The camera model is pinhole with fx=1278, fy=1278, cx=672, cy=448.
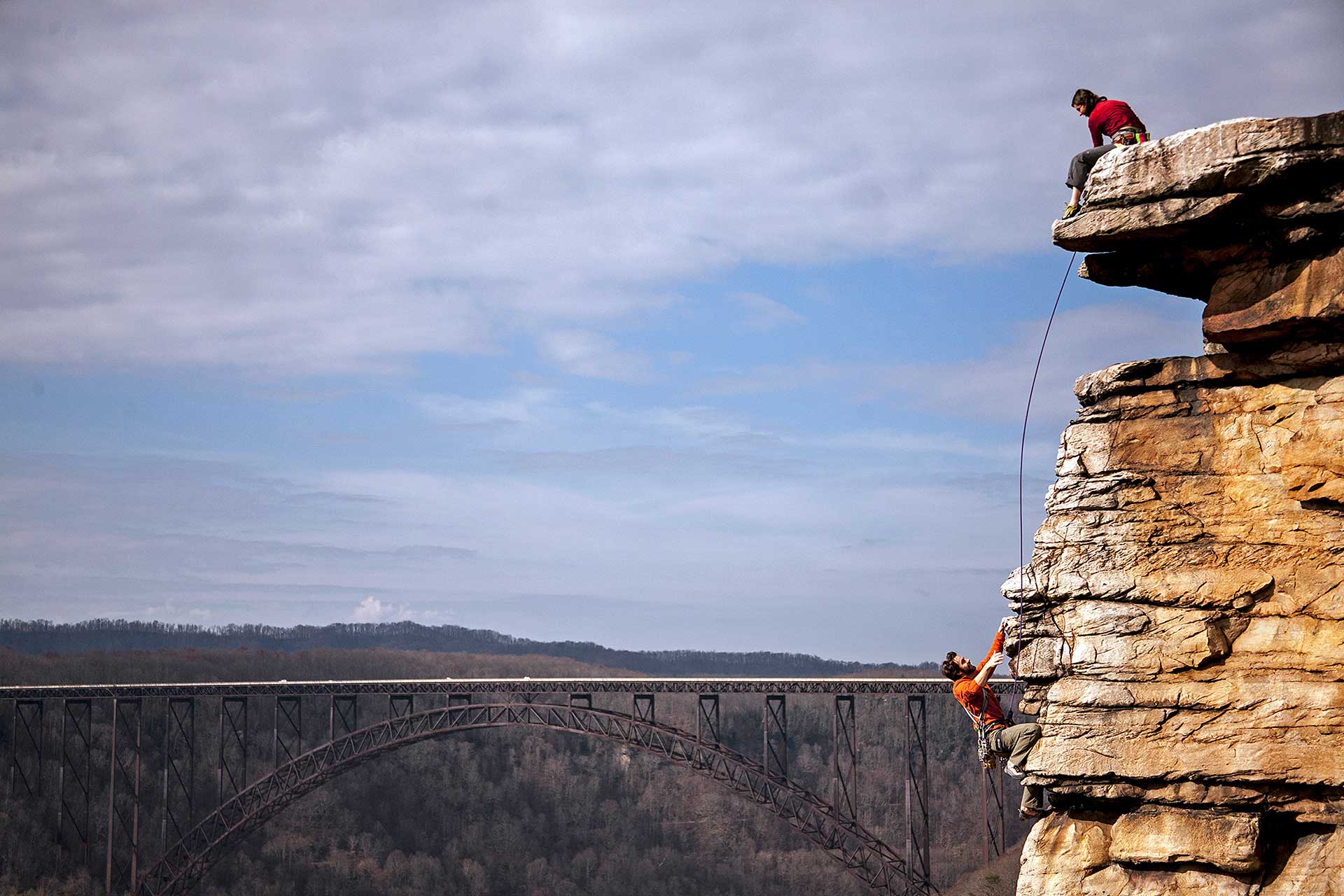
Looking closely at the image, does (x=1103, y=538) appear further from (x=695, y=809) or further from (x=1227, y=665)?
(x=695, y=809)

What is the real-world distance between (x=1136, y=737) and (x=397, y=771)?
284ft

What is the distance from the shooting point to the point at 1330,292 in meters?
8.65

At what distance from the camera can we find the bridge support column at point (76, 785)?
185 ft

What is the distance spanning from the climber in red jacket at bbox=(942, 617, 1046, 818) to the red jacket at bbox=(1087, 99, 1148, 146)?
3932 millimetres

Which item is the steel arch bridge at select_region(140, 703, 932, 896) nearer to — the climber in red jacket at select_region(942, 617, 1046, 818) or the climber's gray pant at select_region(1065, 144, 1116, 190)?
the climber in red jacket at select_region(942, 617, 1046, 818)

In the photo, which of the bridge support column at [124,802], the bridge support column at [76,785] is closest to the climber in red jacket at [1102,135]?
the bridge support column at [124,802]

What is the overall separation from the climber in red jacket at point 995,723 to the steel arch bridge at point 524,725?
3738 cm

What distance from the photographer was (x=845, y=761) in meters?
89.5

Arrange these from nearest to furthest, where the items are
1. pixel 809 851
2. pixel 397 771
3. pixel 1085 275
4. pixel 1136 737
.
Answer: pixel 1136 737
pixel 1085 275
pixel 809 851
pixel 397 771

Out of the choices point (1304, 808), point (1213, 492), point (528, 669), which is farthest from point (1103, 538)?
point (528, 669)

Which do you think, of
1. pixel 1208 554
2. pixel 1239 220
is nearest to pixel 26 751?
pixel 1208 554

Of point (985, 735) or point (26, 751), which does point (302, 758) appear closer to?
point (26, 751)

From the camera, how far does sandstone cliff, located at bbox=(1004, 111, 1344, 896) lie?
8.69 m

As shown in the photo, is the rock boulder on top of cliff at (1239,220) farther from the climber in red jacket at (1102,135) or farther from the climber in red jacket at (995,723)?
the climber in red jacket at (995,723)
